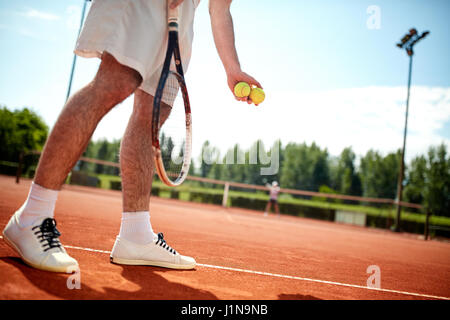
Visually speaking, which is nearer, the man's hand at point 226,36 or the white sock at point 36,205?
the white sock at point 36,205

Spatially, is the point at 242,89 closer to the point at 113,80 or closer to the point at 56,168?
the point at 113,80

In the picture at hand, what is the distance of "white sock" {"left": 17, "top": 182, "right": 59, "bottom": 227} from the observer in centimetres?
145

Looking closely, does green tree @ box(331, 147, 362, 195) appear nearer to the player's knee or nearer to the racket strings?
the racket strings

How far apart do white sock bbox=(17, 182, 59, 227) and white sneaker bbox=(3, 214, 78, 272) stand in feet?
0.07

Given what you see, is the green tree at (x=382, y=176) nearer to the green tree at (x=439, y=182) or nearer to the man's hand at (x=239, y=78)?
the green tree at (x=439, y=182)

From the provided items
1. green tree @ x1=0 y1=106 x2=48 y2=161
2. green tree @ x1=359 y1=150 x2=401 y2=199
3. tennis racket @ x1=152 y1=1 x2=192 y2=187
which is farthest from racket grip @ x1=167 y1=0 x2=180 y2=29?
green tree @ x1=359 y1=150 x2=401 y2=199

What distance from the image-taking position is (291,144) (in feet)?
188

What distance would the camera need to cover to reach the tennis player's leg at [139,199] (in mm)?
1813

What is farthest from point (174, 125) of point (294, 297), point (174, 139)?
point (294, 297)

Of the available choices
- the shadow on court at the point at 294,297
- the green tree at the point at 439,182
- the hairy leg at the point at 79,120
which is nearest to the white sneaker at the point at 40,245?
the hairy leg at the point at 79,120

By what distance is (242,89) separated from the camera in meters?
2.06

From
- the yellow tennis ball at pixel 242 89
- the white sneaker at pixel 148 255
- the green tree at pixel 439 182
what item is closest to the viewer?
the white sneaker at pixel 148 255

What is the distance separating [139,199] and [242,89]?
909 mm
